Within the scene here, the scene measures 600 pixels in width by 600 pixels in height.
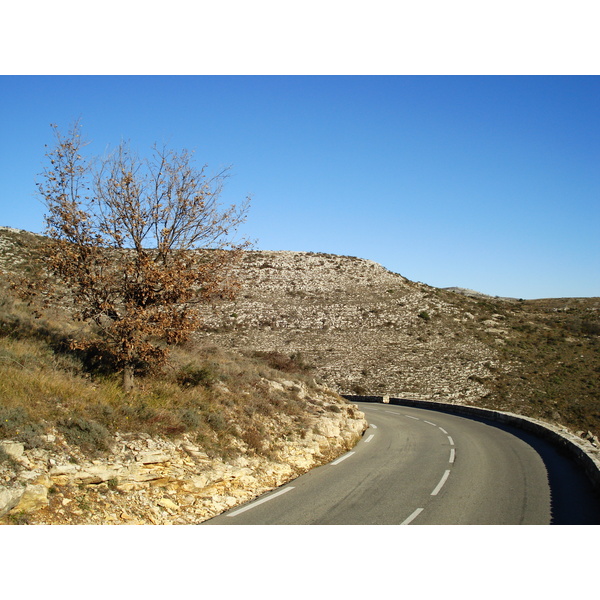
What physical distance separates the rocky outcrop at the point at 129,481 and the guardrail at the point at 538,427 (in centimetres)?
790

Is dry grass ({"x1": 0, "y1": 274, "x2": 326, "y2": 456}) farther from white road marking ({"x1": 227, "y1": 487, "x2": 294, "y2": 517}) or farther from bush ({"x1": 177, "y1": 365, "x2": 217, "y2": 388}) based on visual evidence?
white road marking ({"x1": 227, "y1": 487, "x2": 294, "y2": 517})

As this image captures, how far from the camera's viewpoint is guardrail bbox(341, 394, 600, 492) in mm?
12887

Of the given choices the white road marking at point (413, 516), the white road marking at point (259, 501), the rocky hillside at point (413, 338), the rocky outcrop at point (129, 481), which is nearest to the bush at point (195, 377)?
the rocky outcrop at point (129, 481)

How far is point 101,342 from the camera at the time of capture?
13.2 meters

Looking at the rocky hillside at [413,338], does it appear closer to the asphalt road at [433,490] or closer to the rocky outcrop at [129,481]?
the asphalt road at [433,490]

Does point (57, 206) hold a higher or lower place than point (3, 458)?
higher

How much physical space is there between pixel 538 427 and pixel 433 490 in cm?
1184

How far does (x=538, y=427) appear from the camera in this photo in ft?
67.1

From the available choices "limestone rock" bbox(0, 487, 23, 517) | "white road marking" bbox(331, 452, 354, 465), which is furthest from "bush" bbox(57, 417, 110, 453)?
"white road marking" bbox(331, 452, 354, 465)

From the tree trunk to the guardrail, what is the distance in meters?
11.7

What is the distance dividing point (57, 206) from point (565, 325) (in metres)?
64.2

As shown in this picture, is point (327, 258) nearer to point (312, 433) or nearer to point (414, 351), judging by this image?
point (414, 351)

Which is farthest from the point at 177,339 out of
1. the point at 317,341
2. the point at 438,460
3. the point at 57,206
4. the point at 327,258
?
the point at 327,258

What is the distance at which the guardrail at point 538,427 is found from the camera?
1289 centimetres
